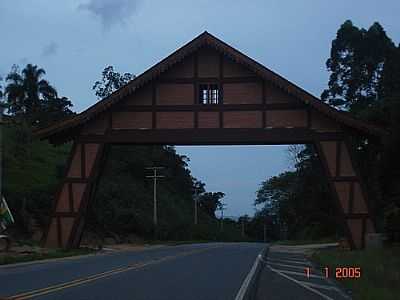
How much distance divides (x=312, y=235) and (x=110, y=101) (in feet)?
128

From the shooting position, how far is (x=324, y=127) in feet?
120

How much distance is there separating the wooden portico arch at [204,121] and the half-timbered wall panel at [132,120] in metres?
0.05

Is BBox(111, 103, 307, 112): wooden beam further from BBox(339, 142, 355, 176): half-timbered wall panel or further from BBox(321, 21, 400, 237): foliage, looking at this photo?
BBox(321, 21, 400, 237): foliage

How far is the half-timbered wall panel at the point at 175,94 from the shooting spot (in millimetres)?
37281

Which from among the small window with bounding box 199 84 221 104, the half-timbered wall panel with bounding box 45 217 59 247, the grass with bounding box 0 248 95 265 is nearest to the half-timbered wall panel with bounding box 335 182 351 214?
the small window with bounding box 199 84 221 104

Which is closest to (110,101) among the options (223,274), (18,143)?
(223,274)

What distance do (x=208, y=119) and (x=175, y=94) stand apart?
7.20 feet

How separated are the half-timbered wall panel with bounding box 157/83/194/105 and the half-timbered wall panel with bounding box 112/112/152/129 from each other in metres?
1.04

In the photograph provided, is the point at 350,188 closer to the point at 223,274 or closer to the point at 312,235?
the point at 223,274

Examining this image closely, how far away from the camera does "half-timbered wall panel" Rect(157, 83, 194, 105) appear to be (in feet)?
122

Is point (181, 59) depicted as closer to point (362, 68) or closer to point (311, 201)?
point (362, 68)

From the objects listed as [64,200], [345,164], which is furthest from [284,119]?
[64,200]

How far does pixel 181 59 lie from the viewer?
1459 inches

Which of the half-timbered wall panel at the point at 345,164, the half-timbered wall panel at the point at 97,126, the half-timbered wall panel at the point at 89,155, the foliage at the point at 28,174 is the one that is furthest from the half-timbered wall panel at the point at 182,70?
the foliage at the point at 28,174
